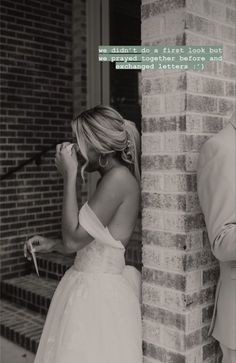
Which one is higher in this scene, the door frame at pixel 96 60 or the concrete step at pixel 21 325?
the door frame at pixel 96 60

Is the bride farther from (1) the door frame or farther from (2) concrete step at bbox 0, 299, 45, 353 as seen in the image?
(1) the door frame

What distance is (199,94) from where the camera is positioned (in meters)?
2.15

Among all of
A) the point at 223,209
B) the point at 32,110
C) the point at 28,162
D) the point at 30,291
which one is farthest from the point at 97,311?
the point at 32,110

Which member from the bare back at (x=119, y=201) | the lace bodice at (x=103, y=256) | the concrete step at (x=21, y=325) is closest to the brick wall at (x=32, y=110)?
the concrete step at (x=21, y=325)

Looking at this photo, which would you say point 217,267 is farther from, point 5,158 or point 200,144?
point 5,158

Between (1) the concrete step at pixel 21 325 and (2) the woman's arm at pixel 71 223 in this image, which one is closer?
(2) the woman's arm at pixel 71 223

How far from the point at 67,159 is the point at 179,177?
0.51 metres

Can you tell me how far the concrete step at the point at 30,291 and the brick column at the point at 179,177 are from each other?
2249 mm

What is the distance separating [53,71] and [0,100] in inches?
30.7

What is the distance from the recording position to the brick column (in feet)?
6.95

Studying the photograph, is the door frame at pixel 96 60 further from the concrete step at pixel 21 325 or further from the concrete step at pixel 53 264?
the concrete step at pixel 21 325

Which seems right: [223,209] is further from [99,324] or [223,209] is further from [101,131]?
[99,324]

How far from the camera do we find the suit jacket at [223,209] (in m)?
1.86

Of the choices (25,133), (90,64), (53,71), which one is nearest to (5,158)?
(25,133)
